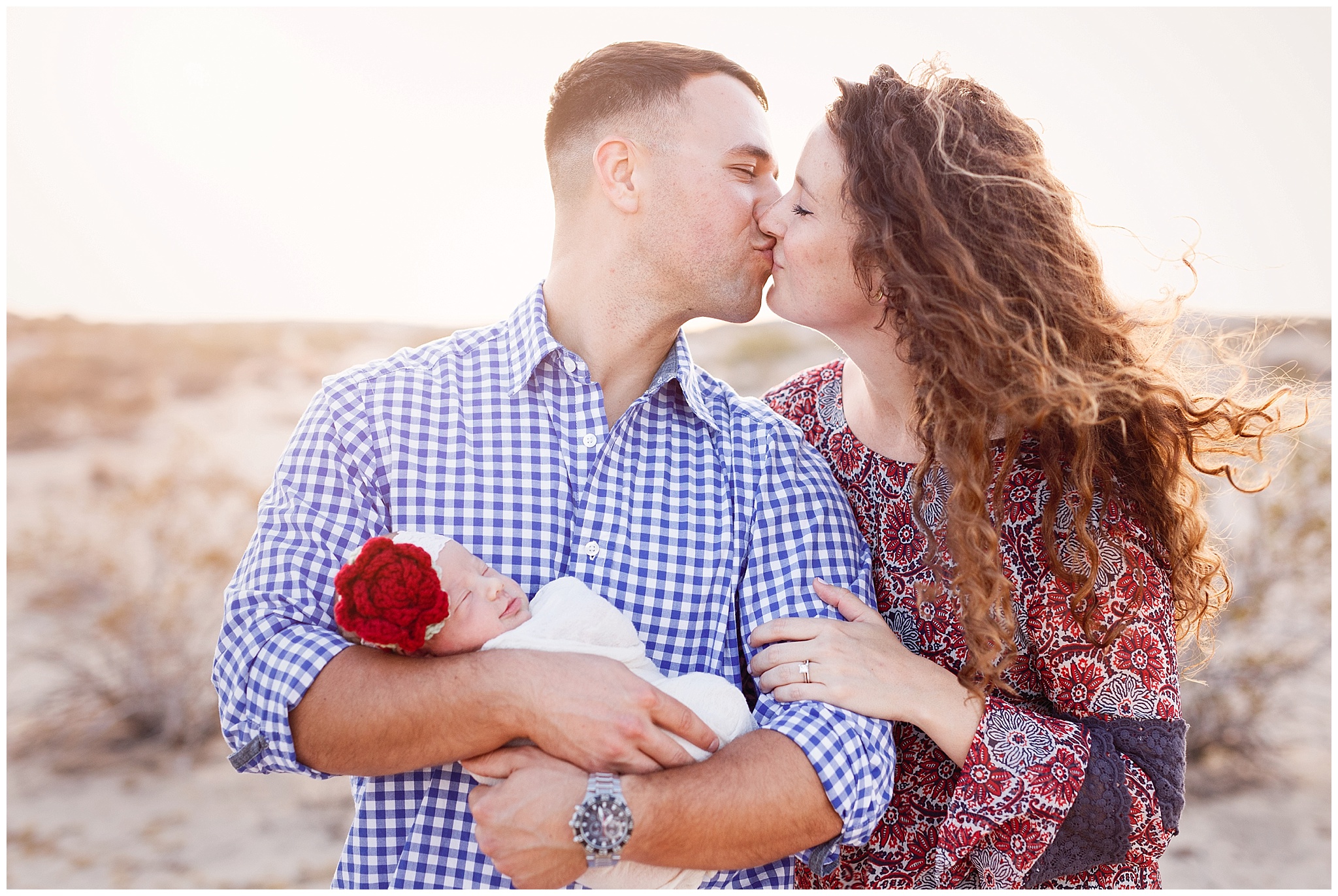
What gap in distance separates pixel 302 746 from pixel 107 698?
5480 millimetres

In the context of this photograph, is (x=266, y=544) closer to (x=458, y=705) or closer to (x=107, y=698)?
(x=458, y=705)

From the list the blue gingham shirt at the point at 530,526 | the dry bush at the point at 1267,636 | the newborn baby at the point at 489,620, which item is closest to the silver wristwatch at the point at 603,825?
the newborn baby at the point at 489,620

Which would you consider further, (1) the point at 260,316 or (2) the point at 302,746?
(1) the point at 260,316

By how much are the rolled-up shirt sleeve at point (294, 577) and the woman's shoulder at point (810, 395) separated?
125cm

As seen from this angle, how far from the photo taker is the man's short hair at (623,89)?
2570 millimetres

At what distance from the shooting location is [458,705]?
168 cm

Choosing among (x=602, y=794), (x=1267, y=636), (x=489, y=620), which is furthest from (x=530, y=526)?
(x=1267, y=636)

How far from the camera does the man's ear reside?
8.21ft

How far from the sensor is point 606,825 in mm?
1598

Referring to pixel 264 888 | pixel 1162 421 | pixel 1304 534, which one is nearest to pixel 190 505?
pixel 264 888

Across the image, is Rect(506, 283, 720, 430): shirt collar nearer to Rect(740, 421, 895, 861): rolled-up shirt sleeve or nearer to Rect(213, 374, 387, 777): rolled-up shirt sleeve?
Rect(740, 421, 895, 861): rolled-up shirt sleeve

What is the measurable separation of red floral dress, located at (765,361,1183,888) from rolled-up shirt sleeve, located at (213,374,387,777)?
125cm

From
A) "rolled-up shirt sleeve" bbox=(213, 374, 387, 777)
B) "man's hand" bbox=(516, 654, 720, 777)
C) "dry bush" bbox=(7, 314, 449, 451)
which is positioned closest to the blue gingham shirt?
"rolled-up shirt sleeve" bbox=(213, 374, 387, 777)

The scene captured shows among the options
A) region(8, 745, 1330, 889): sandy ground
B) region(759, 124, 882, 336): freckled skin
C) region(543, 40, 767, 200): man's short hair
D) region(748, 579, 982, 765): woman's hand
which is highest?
region(543, 40, 767, 200): man's short hair
